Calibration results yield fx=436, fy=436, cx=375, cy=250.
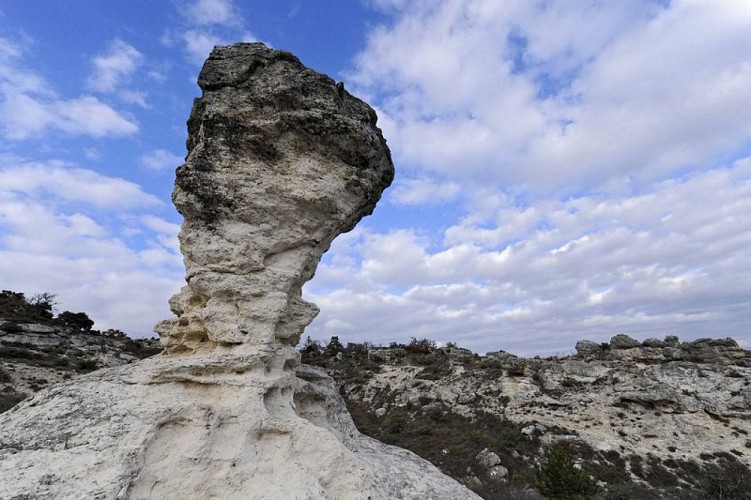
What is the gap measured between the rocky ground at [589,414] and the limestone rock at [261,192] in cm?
1231

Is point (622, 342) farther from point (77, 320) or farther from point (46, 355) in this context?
point (77, 320)

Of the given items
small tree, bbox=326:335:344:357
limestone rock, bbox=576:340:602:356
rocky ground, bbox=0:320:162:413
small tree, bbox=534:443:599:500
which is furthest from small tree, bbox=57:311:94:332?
limestone rock, bbox=576:340:602:356

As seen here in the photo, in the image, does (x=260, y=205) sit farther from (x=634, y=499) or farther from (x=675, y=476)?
(x=675, y=476)

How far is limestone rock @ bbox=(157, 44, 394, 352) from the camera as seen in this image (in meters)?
6.21

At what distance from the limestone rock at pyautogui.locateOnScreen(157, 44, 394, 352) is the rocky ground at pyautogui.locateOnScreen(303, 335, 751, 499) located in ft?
40.4

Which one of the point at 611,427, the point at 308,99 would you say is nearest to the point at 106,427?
the point at 308,99

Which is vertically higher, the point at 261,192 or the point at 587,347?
the point at 261,192

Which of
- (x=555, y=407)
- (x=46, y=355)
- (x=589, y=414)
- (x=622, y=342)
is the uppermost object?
(x=622, y=342)

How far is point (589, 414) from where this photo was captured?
74.1 feet

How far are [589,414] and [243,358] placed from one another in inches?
880

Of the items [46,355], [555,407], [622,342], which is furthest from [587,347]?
[46,355]

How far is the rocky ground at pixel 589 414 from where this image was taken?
17906 millimetres

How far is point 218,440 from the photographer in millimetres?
4914

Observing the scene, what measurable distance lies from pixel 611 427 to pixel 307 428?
21.4m
